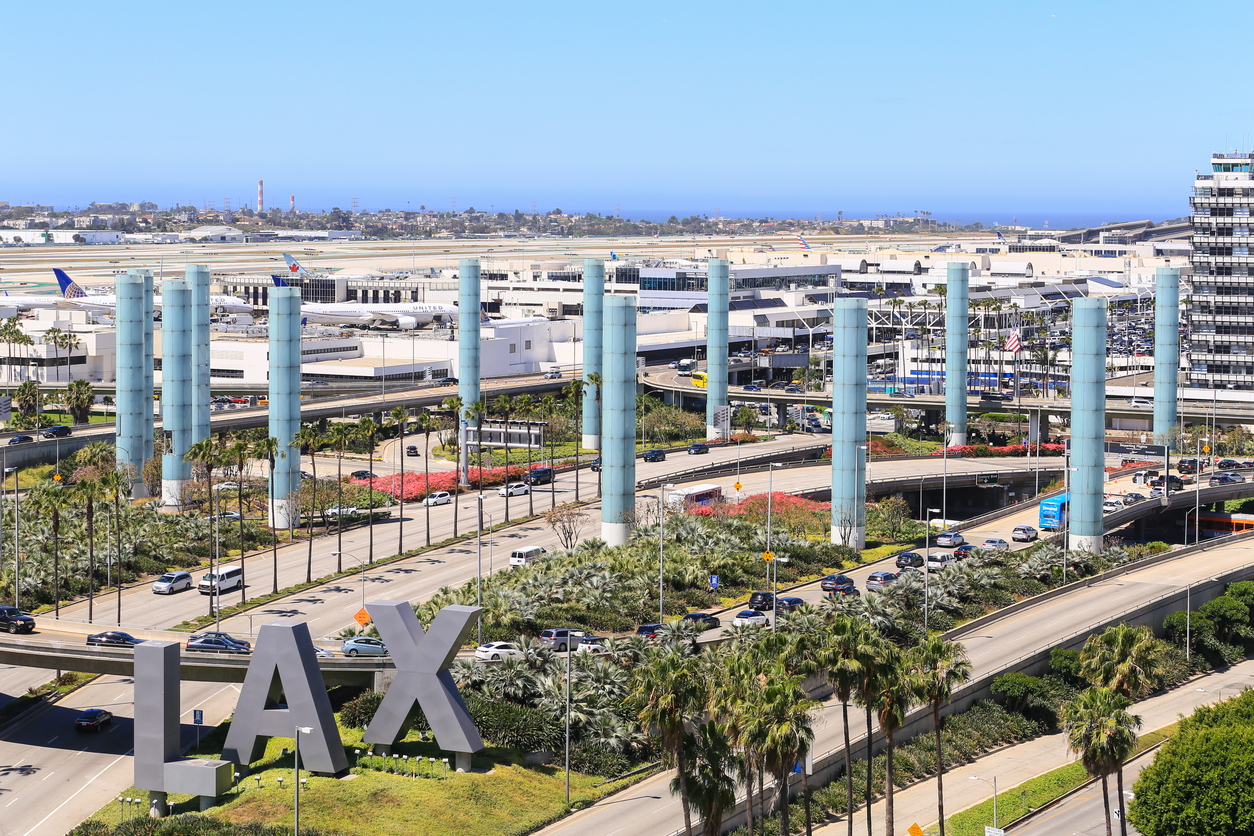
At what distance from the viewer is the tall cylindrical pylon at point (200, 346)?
5182 inches

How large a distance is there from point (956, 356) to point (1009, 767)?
86129 mm

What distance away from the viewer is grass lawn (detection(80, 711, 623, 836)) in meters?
57.8

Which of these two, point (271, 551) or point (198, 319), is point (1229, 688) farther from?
point (198, 319)

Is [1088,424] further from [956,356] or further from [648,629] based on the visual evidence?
[956,356]

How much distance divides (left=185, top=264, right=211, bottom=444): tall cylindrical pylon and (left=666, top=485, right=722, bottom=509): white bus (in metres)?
40.5

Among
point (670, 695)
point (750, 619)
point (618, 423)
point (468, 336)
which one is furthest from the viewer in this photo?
point (468, 336)

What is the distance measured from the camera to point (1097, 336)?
357ft

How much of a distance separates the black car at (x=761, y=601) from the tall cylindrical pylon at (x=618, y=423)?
20.2 metres

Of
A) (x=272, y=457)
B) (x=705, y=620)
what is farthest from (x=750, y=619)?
(x=272, y=457)

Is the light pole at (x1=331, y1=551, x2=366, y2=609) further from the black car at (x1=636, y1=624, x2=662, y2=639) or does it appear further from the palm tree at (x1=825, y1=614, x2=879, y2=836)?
the palm tree at (x1=825, y1=614, x2=879, y2=836)

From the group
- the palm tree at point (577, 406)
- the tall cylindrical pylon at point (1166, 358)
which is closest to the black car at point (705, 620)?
the palm tree at point (577, 406)

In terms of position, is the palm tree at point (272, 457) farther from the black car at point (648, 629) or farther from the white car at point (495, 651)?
the black car at point (648, 629)

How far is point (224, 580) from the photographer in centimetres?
9306

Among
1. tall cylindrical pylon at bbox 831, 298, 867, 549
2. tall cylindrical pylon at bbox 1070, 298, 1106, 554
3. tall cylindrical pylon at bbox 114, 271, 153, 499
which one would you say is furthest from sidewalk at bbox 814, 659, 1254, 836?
tall cylindrical pylon at bbox 114, 271, 153, 499
